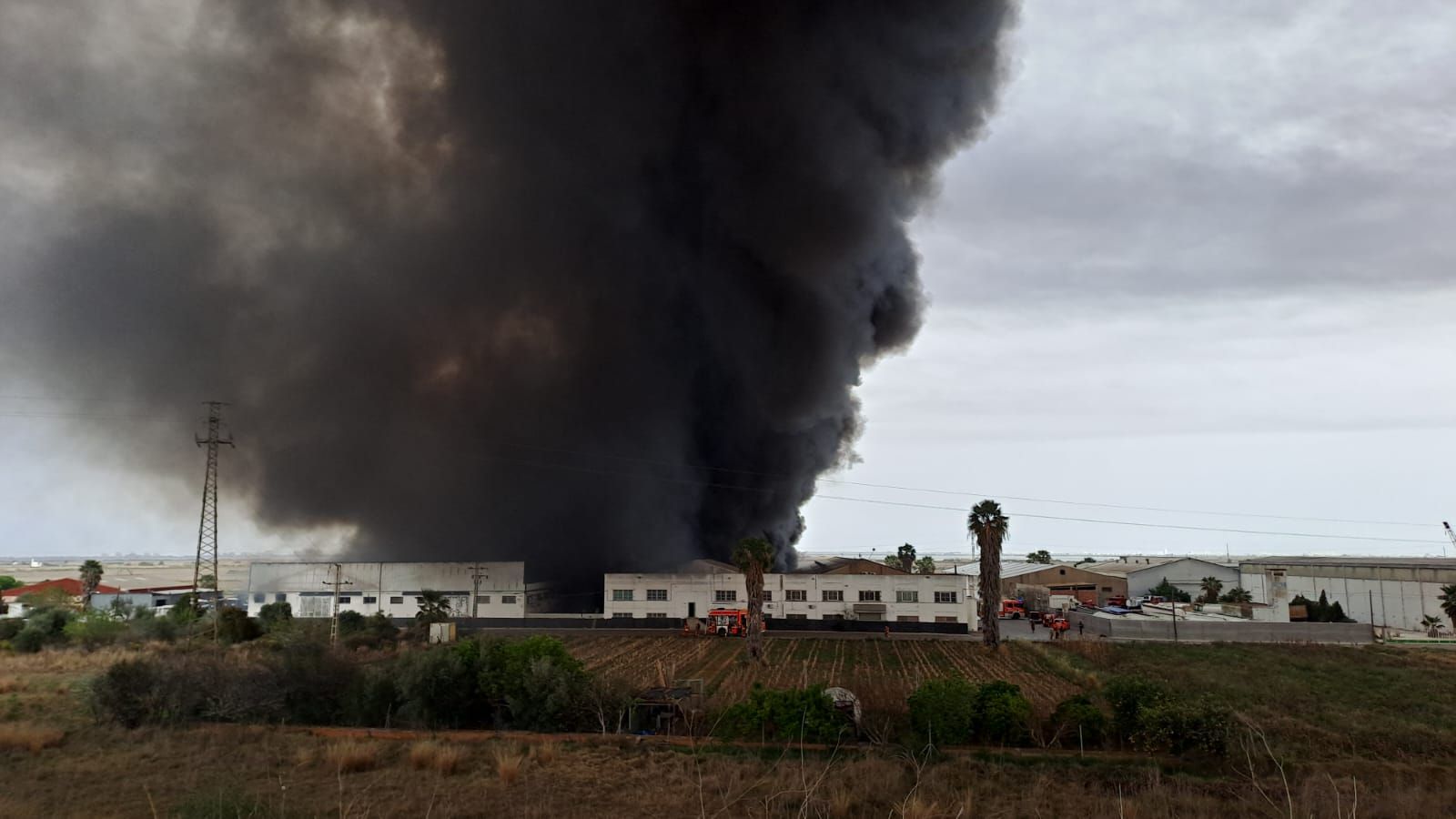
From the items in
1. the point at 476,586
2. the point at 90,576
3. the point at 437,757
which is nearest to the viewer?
the point at 437,757

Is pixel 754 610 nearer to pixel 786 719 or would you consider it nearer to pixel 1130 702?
pixel 786 719

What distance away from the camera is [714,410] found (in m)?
80.8

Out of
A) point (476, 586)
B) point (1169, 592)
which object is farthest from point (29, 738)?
point (1169, 592)

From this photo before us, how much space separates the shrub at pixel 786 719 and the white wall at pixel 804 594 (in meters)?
34.9

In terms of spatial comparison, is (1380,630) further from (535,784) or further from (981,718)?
(535,784)

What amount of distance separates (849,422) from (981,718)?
196ft

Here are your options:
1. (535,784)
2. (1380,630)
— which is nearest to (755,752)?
(535,784)

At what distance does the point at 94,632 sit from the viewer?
43656 millimetres

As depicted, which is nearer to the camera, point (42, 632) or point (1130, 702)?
point (1130, 702)

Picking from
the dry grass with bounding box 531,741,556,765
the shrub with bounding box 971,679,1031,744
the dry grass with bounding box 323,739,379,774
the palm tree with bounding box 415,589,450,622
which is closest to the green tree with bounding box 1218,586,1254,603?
the shrub with bounding box 971,679,1031,744

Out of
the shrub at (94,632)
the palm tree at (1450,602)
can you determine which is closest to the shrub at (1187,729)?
the palm tree at (1450,602)

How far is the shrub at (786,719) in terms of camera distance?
67.6 feet

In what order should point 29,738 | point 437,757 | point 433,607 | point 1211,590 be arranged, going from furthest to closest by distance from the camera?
1. point 1211,590
2. point 433,607
3. point 29,738
4. point 437,757

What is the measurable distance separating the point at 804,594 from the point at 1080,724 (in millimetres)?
36355
